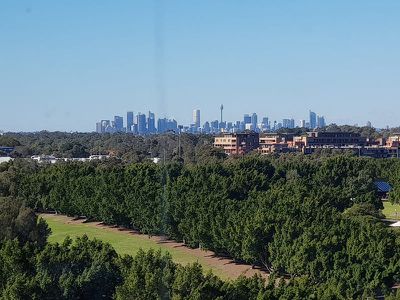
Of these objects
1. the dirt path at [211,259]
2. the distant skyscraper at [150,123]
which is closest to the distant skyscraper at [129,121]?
the distant skyscraper at [150,123]

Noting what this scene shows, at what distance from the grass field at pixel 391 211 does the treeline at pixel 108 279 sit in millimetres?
25776

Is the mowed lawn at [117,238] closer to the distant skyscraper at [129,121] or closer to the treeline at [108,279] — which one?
the treeline at [108,279]

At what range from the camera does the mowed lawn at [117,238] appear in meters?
30.0

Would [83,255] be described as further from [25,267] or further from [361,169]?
[361,169]

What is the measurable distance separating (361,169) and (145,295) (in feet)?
127

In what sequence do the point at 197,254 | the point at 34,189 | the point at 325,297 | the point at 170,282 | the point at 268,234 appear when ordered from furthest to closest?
the point at 34,189, the point at 197,254, the point at 268,234, the point at 170,282, the point at 325,297

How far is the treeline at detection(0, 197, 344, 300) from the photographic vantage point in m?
15.8

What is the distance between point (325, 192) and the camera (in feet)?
121

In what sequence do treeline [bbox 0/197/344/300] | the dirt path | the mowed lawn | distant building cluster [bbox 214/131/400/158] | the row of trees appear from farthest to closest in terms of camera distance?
distant building cluster [bbox 214/131/400/158], the row of trees, the mowed lawn, the dirt path, treeline [bbox 0/197/344/300]

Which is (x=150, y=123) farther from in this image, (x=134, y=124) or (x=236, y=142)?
(x=236, y=142)

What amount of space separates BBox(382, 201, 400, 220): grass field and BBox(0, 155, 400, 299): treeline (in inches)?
43.6

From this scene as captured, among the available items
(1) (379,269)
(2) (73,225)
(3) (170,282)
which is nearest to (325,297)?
(3) (170,282)

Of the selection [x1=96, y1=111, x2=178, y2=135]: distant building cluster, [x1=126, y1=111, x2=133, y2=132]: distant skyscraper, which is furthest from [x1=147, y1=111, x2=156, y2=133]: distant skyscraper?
[x1=126, y1=111, x2=133, y2=132]: distant skyscraper

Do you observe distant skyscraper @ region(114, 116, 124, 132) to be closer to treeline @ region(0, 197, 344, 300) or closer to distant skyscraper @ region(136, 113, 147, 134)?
distant skyscraper @ region(136, 113, 147, 134)
